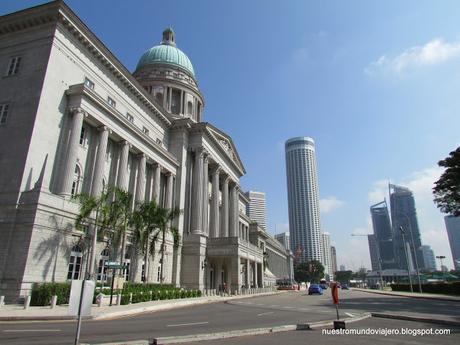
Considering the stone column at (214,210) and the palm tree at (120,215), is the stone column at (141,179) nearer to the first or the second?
the palm tree at (120,215)

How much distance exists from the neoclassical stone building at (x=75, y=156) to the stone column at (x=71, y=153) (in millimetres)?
81

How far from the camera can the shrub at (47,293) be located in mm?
20938

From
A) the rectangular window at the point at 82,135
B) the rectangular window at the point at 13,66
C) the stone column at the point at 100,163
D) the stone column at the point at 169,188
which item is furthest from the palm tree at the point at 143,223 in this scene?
the rectangular window at the point at 13,66

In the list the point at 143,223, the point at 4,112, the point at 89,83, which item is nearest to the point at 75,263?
the point at 143,223

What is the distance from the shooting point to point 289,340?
10.2 metres

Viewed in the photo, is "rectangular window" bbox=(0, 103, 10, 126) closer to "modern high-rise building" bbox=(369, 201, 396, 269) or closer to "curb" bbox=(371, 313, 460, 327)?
"curb" bbox=(371, 313, 460, 327)

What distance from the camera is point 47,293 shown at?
21062mm

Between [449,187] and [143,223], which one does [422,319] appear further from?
[449,187]

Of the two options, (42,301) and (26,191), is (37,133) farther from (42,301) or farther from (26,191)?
(42,301)

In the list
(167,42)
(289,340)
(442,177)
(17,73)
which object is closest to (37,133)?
(17,73)

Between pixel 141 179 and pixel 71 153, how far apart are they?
1117 centimetres

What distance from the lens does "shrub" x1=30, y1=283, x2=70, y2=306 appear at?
68.7 ft

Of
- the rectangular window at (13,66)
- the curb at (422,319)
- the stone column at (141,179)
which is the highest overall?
the rectangular window at (13,66)

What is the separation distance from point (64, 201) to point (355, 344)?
22731mm
